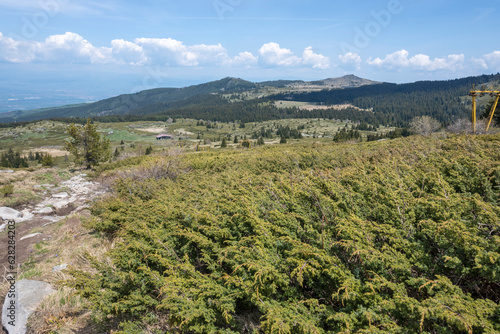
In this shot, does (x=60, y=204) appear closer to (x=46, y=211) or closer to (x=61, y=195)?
(x=46, y=211)

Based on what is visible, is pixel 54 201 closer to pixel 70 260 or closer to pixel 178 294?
pixel 70 260

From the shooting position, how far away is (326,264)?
3551mm

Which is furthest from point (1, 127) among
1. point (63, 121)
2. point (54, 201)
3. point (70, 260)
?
point (70, 260)

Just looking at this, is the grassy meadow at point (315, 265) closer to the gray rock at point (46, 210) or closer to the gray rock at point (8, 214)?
the gray rock at point (8, 214)

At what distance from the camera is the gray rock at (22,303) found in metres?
4.83

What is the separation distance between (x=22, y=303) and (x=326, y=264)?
643 cm

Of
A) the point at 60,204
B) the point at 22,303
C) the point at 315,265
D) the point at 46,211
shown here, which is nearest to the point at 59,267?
the point at 22,303

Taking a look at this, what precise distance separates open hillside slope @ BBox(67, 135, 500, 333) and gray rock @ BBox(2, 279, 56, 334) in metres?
1.74

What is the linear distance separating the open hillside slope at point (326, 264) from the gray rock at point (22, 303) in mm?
1740

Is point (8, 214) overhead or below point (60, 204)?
overhead

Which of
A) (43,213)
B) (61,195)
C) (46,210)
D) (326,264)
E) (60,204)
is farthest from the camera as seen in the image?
(61,195)

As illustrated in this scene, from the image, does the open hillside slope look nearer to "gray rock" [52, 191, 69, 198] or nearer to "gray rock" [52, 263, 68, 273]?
"gray rock" [52, 263, 68, 273]

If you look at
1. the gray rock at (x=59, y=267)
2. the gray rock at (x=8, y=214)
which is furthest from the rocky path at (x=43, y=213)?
the gray rock at (x=59, y=267)

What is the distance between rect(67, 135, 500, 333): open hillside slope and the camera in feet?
9.57
